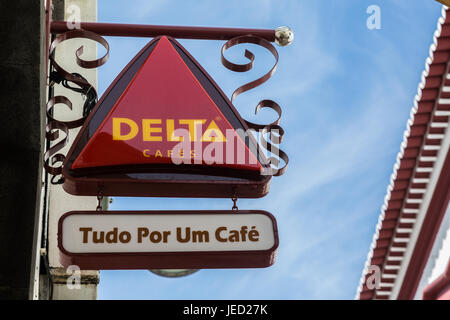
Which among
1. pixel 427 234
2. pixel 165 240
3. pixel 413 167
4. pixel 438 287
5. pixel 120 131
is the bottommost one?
pixel 438 287

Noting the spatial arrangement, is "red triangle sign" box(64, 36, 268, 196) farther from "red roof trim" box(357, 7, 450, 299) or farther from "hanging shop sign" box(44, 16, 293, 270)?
"red roof trim" box(357, 7, 450, 299)

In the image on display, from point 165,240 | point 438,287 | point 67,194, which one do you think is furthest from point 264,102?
point 438,287

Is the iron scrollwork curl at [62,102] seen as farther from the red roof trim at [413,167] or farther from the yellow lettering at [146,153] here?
the red roof trim at [413,167]

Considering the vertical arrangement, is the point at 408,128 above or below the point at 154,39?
below

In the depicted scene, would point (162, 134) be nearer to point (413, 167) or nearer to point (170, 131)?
point (170, 131)

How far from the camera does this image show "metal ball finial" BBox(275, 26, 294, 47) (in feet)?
16.7

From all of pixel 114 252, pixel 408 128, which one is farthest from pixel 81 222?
pixel 408 128

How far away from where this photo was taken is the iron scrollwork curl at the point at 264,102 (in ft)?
14.8

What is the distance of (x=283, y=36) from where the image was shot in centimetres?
509

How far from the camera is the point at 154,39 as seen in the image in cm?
506

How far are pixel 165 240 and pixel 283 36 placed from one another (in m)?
1.88

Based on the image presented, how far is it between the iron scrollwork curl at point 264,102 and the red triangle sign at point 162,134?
0.09 meters
